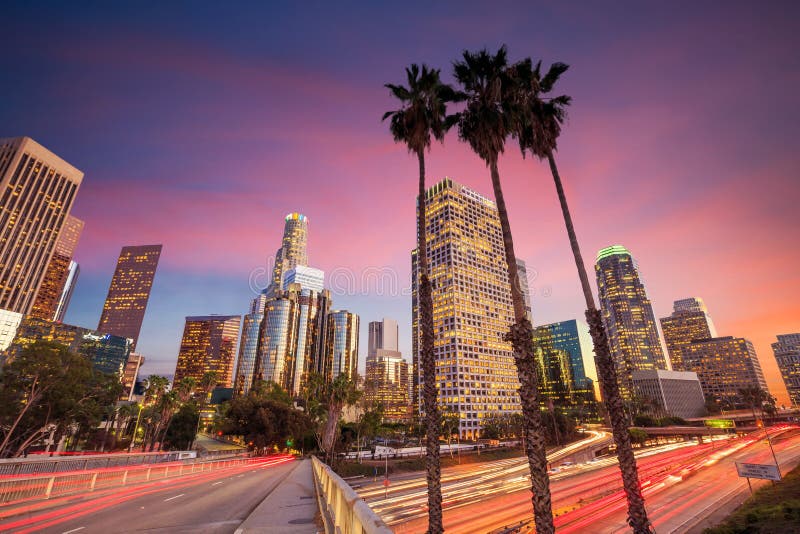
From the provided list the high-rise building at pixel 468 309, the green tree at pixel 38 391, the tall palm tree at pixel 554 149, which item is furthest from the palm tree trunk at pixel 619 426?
the high-rise building at pixel 468 309

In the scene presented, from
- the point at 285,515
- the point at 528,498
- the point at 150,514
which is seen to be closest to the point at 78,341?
the point at 150,514

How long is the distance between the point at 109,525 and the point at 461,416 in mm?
142821

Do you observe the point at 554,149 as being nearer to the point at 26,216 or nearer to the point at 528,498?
the point at 528,498

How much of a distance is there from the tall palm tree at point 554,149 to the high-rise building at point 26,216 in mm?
166955

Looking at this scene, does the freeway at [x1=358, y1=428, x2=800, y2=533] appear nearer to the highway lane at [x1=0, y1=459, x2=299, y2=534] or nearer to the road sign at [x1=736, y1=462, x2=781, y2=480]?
the road sign at [x1=736, y1=462, x2=781, y2=480]

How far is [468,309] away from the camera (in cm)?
16400

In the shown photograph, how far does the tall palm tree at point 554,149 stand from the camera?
1596cm

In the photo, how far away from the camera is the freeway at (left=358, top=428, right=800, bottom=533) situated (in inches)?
1083

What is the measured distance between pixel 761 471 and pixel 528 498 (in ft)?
62.4

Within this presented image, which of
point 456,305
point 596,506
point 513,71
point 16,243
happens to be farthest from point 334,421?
point 16,243

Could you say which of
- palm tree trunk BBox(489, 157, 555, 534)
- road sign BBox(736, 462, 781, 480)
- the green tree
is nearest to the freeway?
road sign BBox(736, 462, 781, 480)

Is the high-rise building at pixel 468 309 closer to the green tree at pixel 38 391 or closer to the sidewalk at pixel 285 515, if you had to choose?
the green tree at pixel 38 391

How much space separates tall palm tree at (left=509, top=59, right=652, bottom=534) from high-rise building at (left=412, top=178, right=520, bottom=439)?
121m

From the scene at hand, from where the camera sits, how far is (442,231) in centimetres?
17625
